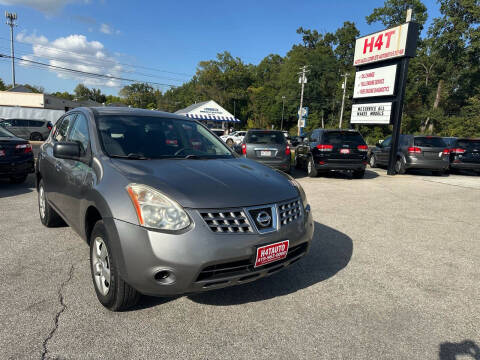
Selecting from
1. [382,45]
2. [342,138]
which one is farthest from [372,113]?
[342,138]

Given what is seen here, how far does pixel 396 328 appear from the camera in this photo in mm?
2467

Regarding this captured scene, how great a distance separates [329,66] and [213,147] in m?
68.6

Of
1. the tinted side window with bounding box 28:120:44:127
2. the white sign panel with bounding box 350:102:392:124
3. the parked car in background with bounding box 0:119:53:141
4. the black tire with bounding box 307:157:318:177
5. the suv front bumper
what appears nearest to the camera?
the suv front bumper

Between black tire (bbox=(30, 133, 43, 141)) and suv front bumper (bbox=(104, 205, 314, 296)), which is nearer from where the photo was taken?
suv front bumper (bbox=(104, 205, 314, 296))

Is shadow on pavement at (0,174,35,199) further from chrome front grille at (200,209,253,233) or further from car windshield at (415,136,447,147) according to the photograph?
car windshield at (415,136,447,147)

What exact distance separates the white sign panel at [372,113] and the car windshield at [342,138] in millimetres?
3539

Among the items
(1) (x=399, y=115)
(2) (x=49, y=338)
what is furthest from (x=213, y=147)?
(1) (x=399, y=115)

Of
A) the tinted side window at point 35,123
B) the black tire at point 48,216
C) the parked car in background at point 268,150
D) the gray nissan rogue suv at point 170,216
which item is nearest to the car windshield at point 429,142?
the parked car in background at point 268,150

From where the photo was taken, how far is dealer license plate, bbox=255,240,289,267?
90.9 inches

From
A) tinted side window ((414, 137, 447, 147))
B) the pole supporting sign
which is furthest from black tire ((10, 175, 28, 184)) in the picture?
tinted side window ((414, 137, 447, 147))

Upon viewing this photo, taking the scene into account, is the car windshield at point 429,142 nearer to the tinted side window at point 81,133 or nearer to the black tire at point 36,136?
the tinted side window at point 81,133

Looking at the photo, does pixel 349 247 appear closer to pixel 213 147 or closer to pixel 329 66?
pixel 213 147

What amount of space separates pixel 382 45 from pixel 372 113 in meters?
2.75

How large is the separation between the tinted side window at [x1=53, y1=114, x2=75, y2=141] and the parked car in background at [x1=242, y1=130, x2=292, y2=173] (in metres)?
5.96
